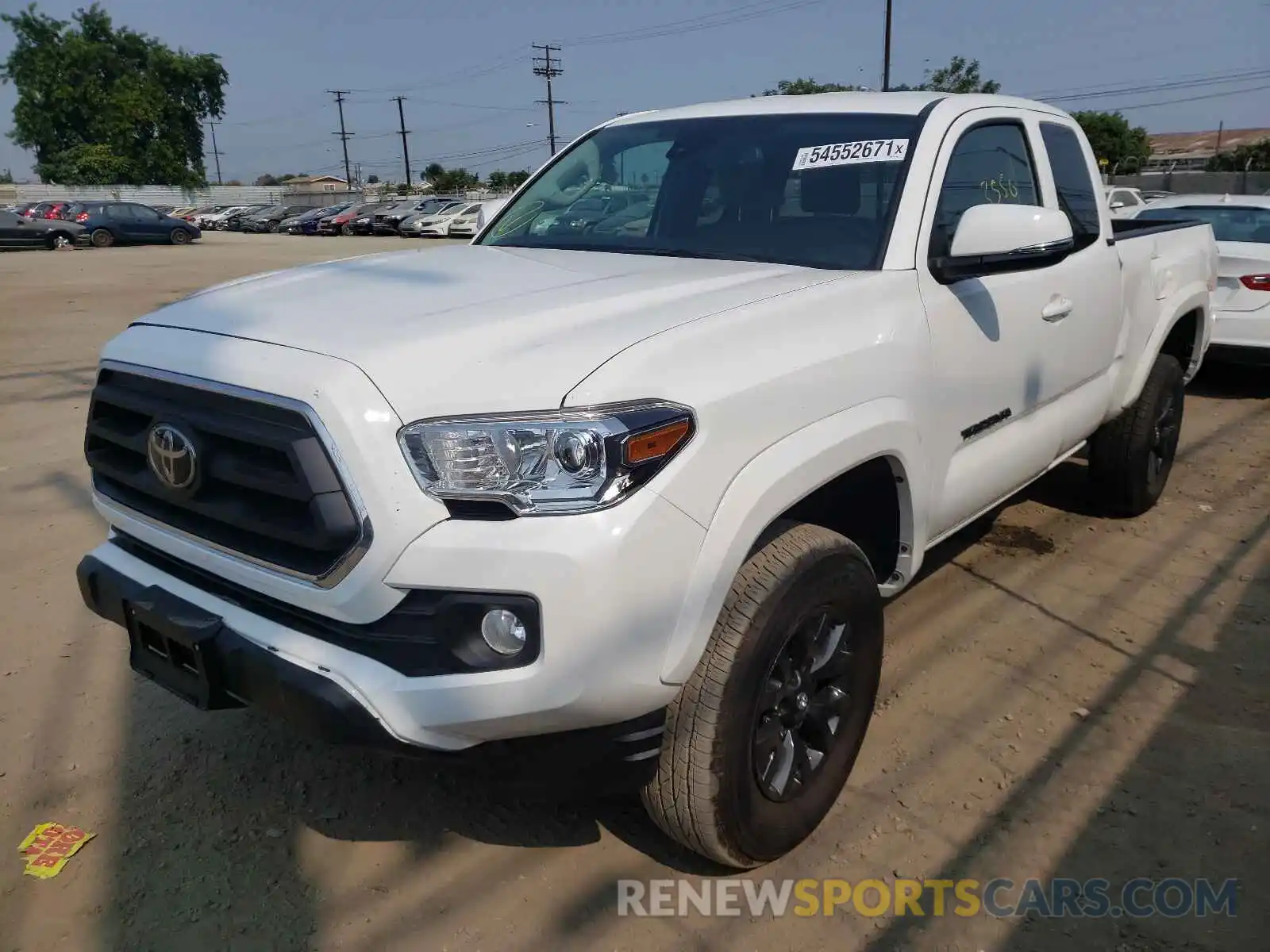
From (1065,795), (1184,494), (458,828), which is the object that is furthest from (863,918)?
(1184,494)

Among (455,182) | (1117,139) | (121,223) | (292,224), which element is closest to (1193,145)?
(1117,139)

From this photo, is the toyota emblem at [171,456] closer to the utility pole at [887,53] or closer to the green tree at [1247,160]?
the utility pole at [887,53]

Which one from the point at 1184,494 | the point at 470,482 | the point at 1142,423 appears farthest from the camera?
the point at 1184,494

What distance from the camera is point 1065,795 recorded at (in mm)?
2818

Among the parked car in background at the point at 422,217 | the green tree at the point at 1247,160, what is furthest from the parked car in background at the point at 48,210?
the green tree at the point at 1247,160

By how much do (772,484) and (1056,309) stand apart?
1948 mm

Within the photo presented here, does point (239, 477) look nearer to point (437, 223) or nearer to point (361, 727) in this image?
point (361, 727)

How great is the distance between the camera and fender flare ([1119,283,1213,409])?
4570 mm

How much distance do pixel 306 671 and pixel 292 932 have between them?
0.76 meters

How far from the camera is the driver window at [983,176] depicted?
3.07m

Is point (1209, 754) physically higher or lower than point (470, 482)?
lower

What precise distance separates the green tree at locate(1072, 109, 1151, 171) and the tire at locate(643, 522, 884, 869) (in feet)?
202

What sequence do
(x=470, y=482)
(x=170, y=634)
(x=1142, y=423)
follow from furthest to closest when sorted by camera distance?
(x=1142, y=423) < (x=170, y=634) < (x=470, y=482)

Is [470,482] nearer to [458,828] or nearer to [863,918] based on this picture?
[458,828]
